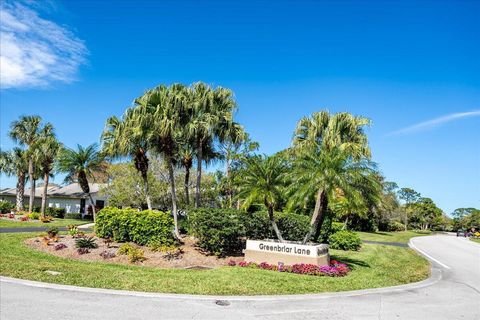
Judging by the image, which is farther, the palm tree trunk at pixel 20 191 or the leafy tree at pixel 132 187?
the palm tree trunk at pixel 20 191

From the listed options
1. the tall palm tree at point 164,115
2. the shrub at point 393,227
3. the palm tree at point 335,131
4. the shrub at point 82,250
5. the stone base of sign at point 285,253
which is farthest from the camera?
the shrub at point 393,227

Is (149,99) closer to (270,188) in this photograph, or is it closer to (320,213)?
(270,188)

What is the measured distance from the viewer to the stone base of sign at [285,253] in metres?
14.3

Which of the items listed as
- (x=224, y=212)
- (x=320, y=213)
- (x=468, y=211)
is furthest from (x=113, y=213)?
(x=468, y=211)

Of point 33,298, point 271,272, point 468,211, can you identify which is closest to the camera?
point 33,298

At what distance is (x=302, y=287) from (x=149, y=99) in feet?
40.6

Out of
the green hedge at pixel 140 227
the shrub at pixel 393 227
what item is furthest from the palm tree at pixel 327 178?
the shrub at pixel 393 227

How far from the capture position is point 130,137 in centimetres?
1936

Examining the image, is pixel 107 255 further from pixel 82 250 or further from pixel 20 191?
pixel 20 191

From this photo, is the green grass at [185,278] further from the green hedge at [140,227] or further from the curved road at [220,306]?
the green hedge at [140,227]

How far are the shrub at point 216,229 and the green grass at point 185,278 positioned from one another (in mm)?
2303

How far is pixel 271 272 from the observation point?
13.7m

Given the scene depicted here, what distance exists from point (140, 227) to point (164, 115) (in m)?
5.68

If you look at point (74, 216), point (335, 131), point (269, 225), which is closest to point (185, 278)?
point (269, 225)
